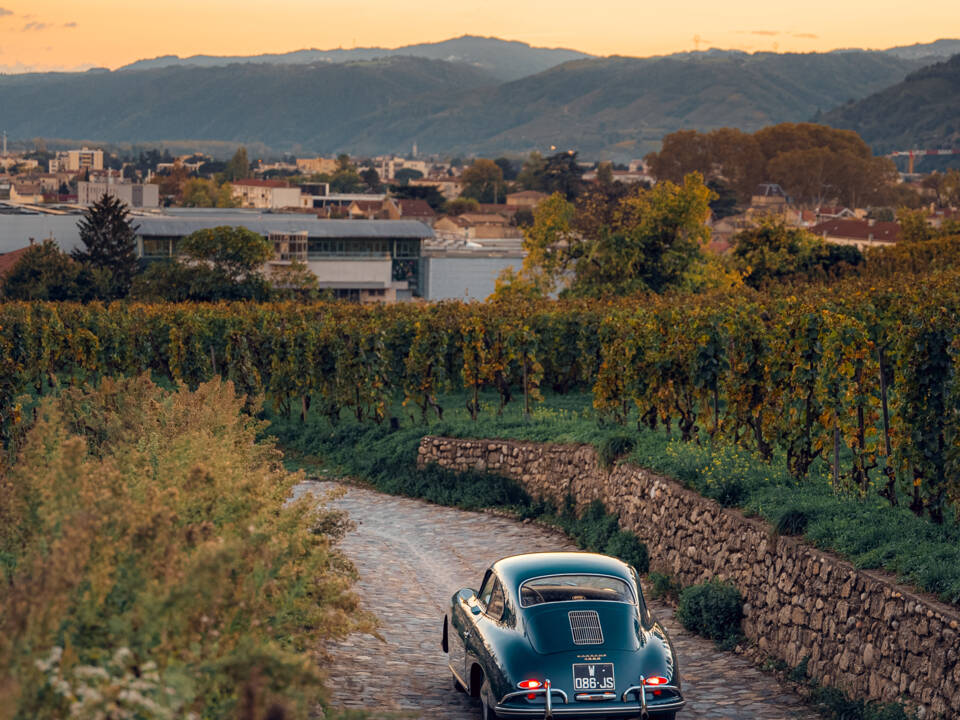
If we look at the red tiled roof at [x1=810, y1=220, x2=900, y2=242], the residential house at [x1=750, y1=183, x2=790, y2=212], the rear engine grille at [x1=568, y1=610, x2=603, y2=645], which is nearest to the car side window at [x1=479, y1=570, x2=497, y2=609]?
the rear engine grille at [x1=568, y1=610, x2=603, y2=645]

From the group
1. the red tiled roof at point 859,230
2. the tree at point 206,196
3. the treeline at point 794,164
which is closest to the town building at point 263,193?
the tree at point 206,196

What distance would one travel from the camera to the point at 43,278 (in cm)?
6644

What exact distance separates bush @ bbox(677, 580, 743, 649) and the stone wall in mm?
159

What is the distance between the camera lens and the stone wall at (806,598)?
1016cm

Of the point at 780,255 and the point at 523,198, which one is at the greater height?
the point at 523,198

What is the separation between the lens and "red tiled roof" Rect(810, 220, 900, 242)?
115m

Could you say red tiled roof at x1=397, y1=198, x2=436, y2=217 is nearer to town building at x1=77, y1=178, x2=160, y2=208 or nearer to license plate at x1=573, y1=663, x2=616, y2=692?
town building at x1=77, y1=178, x2=160, y2=208

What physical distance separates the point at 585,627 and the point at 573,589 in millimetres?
624

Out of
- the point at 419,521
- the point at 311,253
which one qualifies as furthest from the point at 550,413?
the point at 311,253

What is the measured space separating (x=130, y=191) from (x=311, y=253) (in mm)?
40620

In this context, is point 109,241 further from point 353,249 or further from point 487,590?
point 487,590

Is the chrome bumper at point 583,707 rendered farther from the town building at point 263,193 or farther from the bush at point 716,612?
the town building at point 263,193

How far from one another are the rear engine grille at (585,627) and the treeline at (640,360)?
465cm

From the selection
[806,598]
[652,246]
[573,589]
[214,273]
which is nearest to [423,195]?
[214,273]
